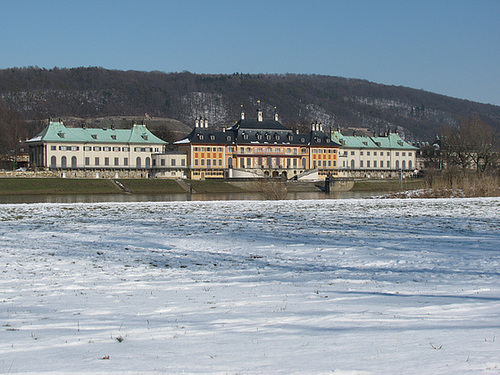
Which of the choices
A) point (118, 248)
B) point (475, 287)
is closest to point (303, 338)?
point (475, 287)

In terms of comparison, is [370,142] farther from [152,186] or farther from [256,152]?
[152,186]

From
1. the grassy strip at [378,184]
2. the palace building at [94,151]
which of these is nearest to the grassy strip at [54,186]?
the palace building at [94,151]

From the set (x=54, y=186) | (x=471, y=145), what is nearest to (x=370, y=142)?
(x=471, y=145)

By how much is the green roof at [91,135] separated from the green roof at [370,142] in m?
37.1

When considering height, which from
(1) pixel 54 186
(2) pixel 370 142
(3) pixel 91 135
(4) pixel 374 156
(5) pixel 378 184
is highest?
(3) pixel 91 135

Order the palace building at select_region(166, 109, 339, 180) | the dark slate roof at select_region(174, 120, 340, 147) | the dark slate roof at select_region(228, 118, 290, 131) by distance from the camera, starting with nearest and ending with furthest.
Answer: the palace building at select_region(166, 109, 339, 180) < the dark slate roof at select_region(174, 120, 340, 147) < the dark slate roof at select_region(228, 118, 290, 131)

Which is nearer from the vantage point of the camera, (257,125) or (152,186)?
(152,186)

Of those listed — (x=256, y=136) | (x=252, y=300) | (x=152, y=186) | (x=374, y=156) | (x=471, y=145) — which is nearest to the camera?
(x=252, y=300)

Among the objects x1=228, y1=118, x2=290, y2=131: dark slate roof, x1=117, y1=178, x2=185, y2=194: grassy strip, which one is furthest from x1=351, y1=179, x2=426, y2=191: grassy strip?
x1=117, y1=178, x2=185, y2=194: grassy strip

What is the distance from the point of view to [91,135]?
→ 90.6m

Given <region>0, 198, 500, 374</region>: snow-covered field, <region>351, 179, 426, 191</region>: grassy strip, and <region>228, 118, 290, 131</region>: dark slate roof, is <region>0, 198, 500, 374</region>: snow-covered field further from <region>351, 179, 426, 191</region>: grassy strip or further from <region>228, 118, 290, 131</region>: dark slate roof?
<region>228, 118, 290, 131</region>: dark slate roof

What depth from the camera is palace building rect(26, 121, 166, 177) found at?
283 ft

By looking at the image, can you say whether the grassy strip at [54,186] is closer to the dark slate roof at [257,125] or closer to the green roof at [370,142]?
the dark slate roof at [257,125]

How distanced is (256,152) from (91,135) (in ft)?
93.2
